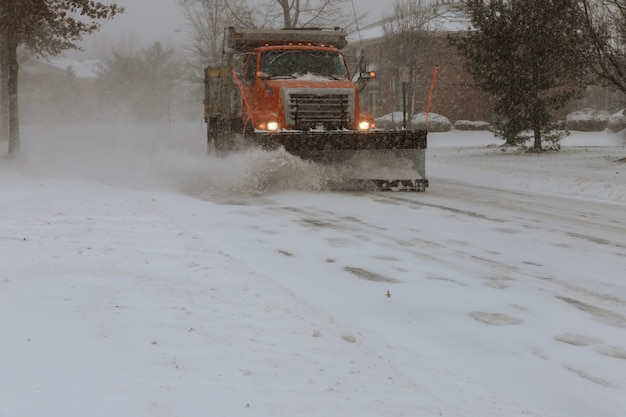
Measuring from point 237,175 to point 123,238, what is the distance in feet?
15.2

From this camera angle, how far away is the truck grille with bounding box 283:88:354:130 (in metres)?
11.7

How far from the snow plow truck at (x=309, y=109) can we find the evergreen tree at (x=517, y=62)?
316 inches

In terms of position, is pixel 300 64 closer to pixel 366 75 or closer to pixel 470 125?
pixel 366 75

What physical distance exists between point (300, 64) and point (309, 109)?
1357 mm

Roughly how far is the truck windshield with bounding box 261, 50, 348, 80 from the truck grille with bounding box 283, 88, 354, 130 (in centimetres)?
85

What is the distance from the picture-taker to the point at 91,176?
13797mm

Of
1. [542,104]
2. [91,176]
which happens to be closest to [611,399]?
[91,176]

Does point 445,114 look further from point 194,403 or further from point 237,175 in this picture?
point 194,403

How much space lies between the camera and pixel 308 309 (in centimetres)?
443

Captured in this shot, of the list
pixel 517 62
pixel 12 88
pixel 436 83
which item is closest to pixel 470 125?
pixel 436 83

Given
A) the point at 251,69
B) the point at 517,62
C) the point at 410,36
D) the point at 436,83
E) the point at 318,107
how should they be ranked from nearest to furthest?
1. the point at 318,107
2. the point at 251,69
3. the point at 517,62
4. the point at 410,36
5. the point at 436,83

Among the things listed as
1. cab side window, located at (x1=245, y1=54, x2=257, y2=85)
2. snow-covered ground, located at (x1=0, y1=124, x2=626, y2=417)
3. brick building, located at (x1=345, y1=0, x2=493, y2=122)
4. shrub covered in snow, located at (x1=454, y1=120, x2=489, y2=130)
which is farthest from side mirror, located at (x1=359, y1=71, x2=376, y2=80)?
shrub covered in snow, located at (x1=454, y1=120, x2=489, y2=130)

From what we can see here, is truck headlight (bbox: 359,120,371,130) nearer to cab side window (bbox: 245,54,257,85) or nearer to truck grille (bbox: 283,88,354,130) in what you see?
truck grille (bbox: 283,88,354,130)

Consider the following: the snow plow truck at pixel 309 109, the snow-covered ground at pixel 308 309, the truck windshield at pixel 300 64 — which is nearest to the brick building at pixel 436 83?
the snow plow truck at pixel 309 109
